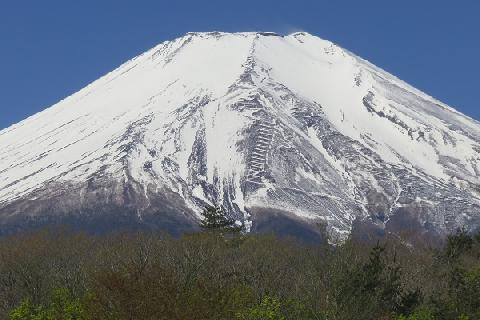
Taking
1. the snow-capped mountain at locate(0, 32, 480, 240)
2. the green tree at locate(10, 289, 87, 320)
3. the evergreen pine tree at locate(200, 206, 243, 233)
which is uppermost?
the snow-capped mountain at locate(0, 32, 480, 240)

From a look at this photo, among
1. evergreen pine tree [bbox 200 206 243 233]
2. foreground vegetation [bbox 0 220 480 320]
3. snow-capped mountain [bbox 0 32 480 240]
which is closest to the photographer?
foreground vegetation [bbox 0 220 480 320]

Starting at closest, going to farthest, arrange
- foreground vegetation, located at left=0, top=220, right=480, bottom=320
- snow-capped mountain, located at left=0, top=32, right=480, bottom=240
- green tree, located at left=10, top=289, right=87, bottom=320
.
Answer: foreground vegetation, located at left=0, top=220, right=480, bottom=320, green tree, located at left=10, top=289, right=87, bottom=320, snow-capped mountain, located at left=0, top=32, right=480, bottom=240

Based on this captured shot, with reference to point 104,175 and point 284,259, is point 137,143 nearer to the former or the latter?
point 104,175

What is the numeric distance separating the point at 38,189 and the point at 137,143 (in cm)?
2290

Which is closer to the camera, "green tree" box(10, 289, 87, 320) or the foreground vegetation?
the foreground vegetation

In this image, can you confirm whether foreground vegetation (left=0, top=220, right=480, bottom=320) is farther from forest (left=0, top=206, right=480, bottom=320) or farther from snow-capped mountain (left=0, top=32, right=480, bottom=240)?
snow-capped mountain (left=0, top=32, right=480, bottom=240)

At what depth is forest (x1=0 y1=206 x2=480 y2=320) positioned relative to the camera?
23203 mm

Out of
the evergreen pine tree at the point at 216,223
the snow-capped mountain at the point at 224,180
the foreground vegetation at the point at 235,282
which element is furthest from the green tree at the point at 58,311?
the snow-capped mountain at the point at 224,180

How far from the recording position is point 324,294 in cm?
3569

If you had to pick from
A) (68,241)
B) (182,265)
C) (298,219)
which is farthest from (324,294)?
(298,219)

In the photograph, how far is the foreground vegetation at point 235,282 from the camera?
76.1 feet

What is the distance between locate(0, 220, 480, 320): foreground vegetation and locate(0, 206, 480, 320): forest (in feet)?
0.14

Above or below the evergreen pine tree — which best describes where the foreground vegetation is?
below

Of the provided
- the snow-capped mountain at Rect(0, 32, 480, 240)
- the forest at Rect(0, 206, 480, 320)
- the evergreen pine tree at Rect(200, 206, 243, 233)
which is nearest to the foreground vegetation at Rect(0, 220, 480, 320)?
the forest at Rect(0, 206, 480, 320)
